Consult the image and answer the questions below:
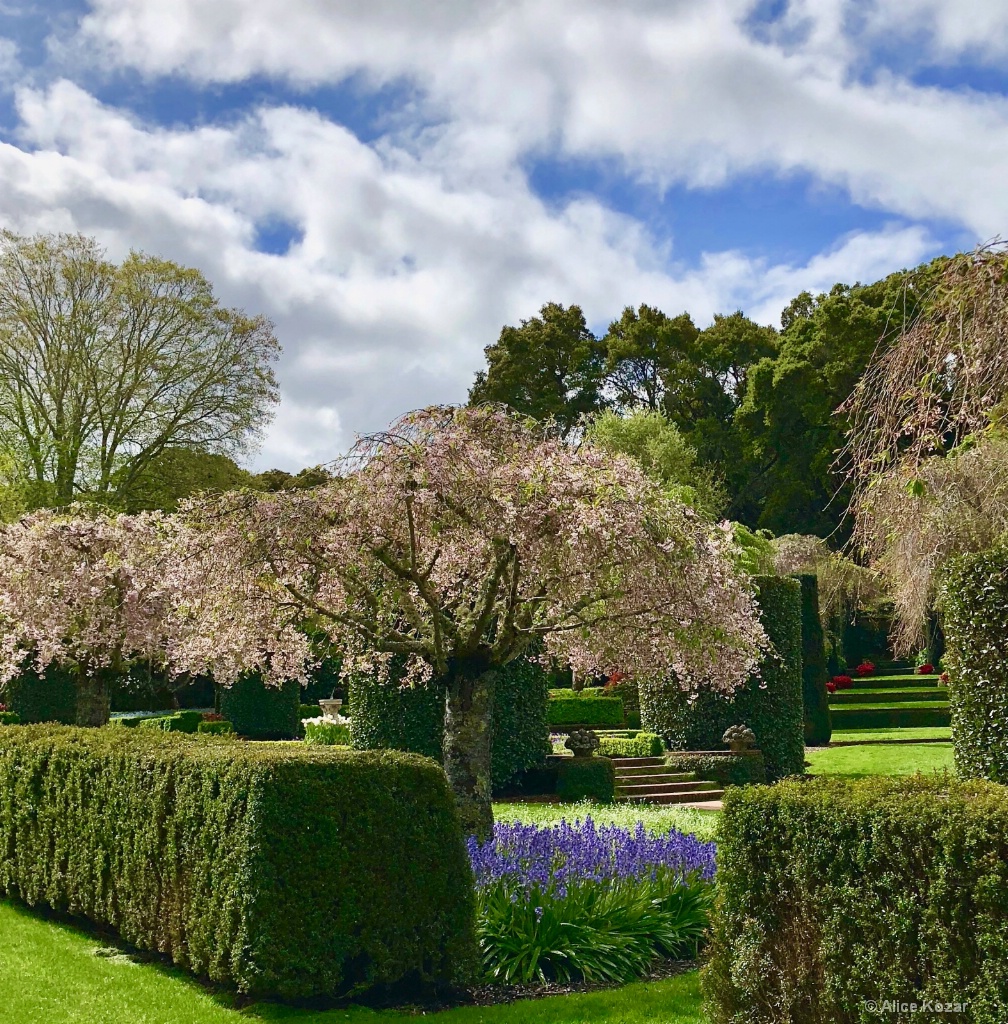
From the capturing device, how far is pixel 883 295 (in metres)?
37.5

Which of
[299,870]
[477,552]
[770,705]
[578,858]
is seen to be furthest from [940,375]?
[770,705]

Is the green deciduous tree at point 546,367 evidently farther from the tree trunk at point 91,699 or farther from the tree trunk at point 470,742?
the tree trunk at point 470,742

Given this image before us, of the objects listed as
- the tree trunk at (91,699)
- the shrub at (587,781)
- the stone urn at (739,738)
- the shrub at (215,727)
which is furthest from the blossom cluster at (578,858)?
the shrub at (215,727)

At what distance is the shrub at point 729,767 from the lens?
16.7m

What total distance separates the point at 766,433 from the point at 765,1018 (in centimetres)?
3581

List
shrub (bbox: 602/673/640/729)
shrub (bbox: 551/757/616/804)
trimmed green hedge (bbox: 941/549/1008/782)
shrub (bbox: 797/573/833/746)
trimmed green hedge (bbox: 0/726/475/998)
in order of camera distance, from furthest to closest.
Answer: shrub (bbox: 602/673/640/729) < shrub (bbox: 797/573/833/746) < shrub (bbox: 551/757/616/804) < trimmed green hedge (bbox: 941/549/1008/782) < trimmed green hedge (bbox: 0/726/475/998)

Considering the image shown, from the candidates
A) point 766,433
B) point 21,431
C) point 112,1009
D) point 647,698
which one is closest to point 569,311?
point 766,433

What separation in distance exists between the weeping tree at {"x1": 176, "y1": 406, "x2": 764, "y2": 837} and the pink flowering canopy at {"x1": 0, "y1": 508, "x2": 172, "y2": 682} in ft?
17.8

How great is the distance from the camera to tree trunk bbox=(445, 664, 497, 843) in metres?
8.59

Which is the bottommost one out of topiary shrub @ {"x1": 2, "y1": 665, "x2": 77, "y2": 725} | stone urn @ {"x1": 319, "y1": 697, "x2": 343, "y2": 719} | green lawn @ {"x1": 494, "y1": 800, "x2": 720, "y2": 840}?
green lawn @ {"x1": 494, "y1": 800, "x2": 720, "y2": 840}

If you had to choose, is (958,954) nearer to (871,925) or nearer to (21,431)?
(871,925)

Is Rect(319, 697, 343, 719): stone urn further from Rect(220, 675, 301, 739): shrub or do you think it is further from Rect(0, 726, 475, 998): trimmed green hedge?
Rect(0, 726, 475, 998): trimmed green hedge

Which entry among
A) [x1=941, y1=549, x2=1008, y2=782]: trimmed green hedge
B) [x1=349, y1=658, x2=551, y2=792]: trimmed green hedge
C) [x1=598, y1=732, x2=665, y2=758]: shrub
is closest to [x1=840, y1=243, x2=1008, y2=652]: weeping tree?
[x1=941, y1=549, x2=1008, y2=782]: trimmed green hedge

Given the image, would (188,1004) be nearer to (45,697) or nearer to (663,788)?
(663,788)
